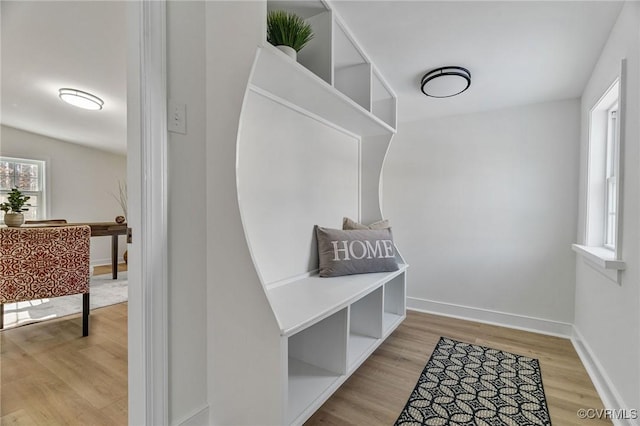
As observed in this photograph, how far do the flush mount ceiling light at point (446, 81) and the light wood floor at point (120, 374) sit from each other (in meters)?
2.02

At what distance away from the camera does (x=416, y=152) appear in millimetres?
3268

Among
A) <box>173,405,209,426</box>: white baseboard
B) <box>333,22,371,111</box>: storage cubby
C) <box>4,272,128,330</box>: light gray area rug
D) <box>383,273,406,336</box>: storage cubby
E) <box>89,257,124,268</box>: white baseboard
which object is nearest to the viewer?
<box>173,405,209,426</box>: white baseboard

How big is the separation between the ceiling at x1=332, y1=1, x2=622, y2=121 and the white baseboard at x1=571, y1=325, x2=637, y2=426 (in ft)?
6.34

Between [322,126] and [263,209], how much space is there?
0.86 meters

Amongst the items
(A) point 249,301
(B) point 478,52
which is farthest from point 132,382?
(B) point 478,52

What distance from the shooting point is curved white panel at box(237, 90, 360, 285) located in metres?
1.59

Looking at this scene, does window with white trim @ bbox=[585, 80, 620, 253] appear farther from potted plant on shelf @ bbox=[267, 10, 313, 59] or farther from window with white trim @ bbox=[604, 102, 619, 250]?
potted plant on shelf @ bbox=[267, 10, 313, 59]

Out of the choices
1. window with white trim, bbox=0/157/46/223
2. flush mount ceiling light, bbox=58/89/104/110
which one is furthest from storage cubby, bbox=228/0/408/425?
window with white trim, bbox=0/157/46/223

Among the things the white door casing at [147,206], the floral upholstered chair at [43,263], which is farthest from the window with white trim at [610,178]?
the floral upholstered chair at [43,263]

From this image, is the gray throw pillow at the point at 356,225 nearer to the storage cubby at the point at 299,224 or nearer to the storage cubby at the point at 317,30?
the storage cubby at the point at 299,224

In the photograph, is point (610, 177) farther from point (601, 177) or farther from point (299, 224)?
point (299, 224)

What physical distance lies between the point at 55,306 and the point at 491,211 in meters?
4.56

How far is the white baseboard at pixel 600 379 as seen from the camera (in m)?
1.48

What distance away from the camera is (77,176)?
Result: 209 inches
